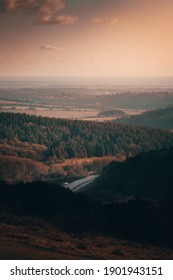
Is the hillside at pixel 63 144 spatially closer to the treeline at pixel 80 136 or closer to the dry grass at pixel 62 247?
the treeline at pixel 80 136

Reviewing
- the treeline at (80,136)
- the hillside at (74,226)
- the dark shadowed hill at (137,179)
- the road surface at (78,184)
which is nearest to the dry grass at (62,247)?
the hillside at (74,226)

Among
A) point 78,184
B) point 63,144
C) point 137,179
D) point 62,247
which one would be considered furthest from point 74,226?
point 63,144

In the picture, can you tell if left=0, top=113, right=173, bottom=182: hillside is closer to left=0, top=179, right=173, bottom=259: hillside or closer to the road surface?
the road surface

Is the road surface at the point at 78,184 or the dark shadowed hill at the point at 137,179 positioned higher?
the dark shadowed hill at the point at 137,179
